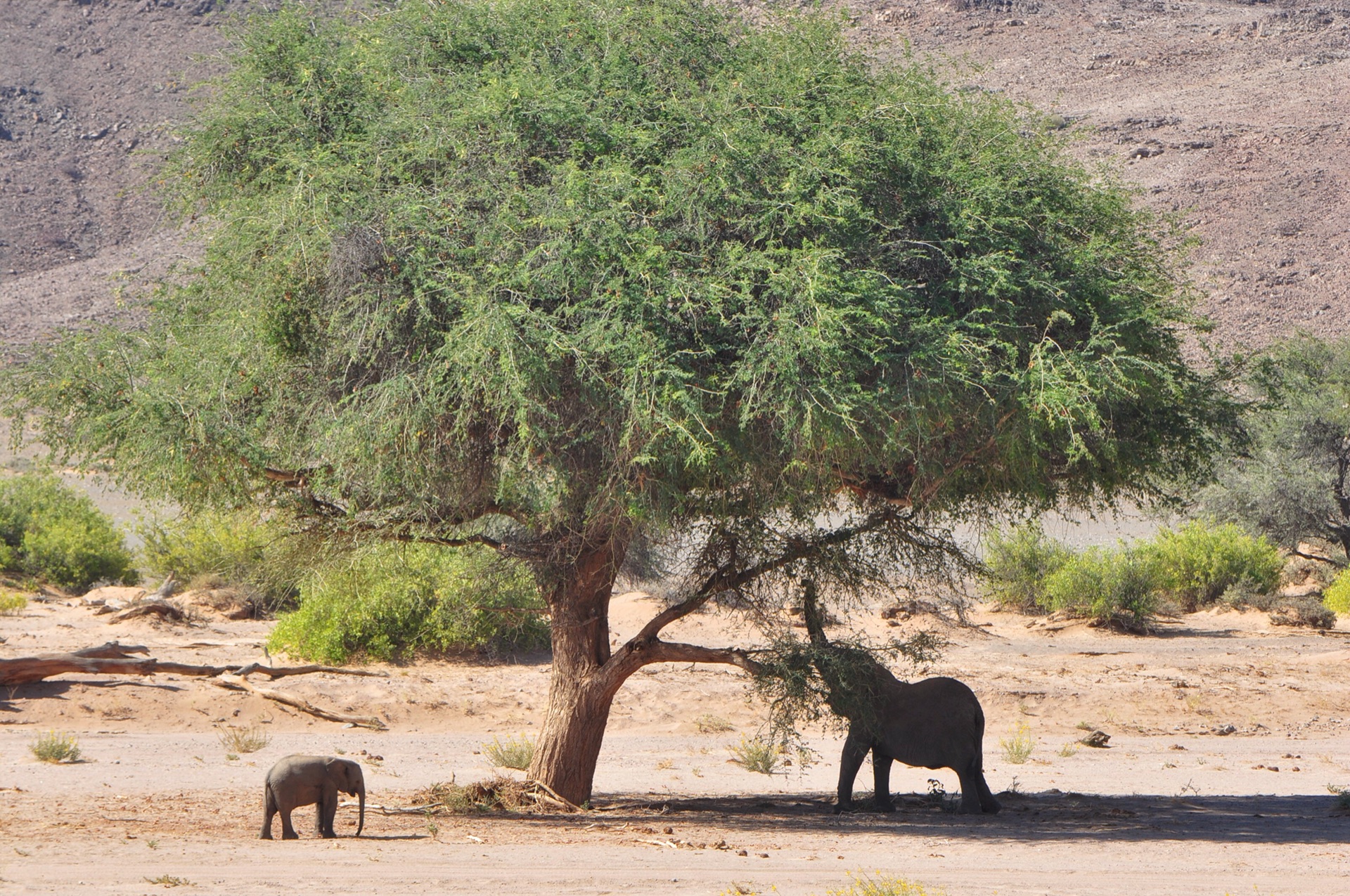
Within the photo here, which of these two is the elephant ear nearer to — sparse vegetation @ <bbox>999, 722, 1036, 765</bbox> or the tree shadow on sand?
the tree shadow on sand

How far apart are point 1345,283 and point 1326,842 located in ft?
161

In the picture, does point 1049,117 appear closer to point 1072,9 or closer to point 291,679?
point 291,679

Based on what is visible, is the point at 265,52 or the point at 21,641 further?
the point at 21,641

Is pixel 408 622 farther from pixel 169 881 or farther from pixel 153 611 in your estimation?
pixel 169 881

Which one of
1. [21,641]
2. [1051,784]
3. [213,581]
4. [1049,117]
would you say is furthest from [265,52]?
[213,581]

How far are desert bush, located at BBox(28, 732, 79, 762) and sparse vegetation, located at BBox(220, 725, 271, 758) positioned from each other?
5.09 feet

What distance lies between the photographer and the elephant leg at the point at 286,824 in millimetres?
9188

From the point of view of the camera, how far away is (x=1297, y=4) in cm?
7494

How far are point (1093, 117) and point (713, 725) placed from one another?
52760 mm

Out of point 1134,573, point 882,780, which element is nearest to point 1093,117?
point 1134,573

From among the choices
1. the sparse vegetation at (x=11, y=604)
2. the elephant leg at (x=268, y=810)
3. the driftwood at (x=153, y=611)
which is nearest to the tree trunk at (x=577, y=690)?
the elephant leg at (x=268, y=810)

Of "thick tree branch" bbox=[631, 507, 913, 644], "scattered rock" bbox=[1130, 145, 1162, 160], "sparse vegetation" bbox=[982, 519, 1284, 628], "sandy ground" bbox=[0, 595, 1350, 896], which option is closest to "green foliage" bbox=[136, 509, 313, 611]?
"sandy ground" bbox=[0, 595, 1350, 896]

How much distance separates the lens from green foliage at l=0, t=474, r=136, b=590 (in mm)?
25969

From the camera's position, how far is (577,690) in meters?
11.1
